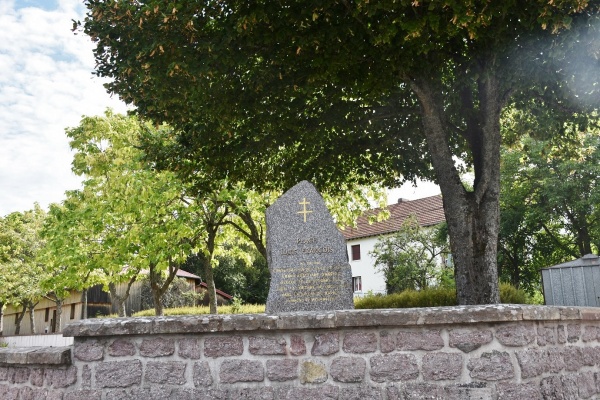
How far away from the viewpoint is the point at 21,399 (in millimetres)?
5961

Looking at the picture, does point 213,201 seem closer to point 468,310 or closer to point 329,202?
point 329,202

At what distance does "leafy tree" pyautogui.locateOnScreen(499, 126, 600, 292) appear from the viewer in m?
22.0

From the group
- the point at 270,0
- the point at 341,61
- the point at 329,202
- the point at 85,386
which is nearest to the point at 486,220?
the point at 341,61

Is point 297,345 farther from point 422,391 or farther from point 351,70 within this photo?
point 351,70

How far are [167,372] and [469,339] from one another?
114 inches

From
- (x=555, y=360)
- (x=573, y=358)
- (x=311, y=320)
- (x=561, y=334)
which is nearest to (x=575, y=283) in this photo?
(x=573, y=358)

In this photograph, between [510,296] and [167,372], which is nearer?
[167,372]

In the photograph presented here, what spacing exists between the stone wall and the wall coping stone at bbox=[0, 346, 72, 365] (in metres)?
0.02

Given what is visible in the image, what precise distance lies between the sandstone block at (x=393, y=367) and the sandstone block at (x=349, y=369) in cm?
10

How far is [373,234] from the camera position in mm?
40688

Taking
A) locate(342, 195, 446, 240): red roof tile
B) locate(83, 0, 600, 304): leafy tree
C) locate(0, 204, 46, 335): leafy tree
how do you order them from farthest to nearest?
locate(342, 195, 446, 240): red roof tile < locate(0, 204, 46, 335): leafy tree < locate(83, 0, 600, 304): leafy tree

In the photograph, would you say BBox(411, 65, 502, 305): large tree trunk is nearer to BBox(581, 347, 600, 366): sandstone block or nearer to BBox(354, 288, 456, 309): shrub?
BBox(354, 288, 456, 309): shrub

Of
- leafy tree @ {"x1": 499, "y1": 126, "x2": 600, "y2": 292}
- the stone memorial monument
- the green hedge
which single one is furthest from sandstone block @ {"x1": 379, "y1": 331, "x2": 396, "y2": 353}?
leafy tree @ {"x1": 499, "y1": 126, "x2": 600, "y2": 292}

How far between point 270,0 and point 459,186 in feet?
17.1
